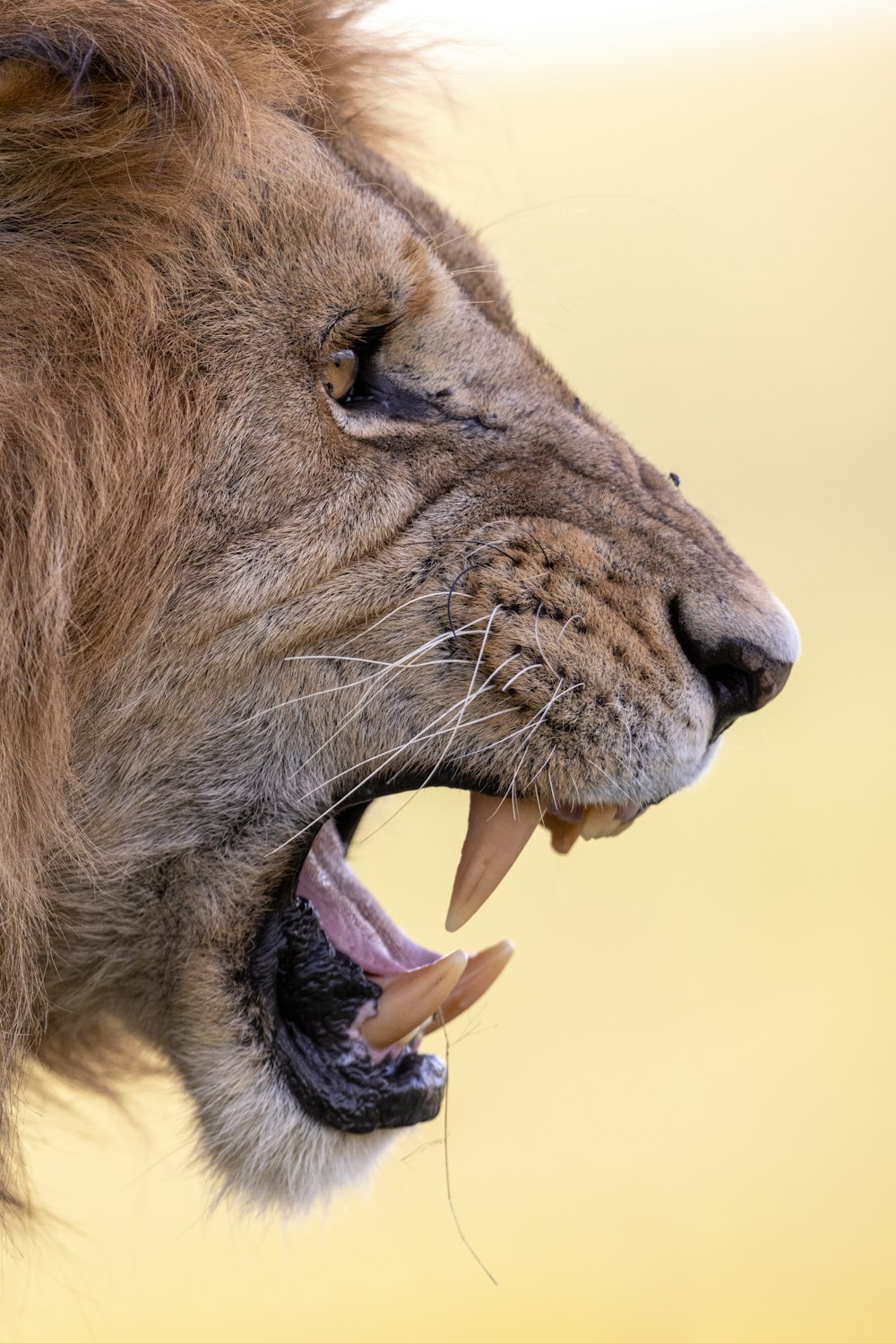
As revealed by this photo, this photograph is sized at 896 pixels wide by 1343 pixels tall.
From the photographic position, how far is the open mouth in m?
1.70

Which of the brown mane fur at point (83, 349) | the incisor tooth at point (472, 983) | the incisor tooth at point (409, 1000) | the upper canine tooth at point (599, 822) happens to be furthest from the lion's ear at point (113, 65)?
the incisor tooth at point (472, 983)

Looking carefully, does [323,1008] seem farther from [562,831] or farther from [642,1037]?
[642,1037]

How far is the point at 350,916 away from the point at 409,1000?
0.19 metres

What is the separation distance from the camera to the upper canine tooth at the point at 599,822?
1.71m

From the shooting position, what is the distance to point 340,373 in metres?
1.59

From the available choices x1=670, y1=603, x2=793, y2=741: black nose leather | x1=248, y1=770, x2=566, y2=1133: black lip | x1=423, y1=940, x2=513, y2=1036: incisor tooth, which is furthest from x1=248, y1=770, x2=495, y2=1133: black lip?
x1=670, y1=603, x2=793, y2=741: black nose leather

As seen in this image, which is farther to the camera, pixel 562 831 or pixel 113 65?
pixel 562 831

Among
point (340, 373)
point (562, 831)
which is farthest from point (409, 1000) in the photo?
point (340, 373)

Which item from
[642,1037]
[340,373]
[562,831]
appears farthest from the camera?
[642,1037]

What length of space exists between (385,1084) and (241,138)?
114cm

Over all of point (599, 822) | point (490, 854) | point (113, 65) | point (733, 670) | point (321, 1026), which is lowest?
point (321, 1026)

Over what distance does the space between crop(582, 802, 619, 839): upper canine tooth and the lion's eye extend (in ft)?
1.91

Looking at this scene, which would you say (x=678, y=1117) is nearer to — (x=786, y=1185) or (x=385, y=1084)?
(x=786, y=1185)

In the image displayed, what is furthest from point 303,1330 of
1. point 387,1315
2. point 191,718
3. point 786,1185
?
point 191,718
